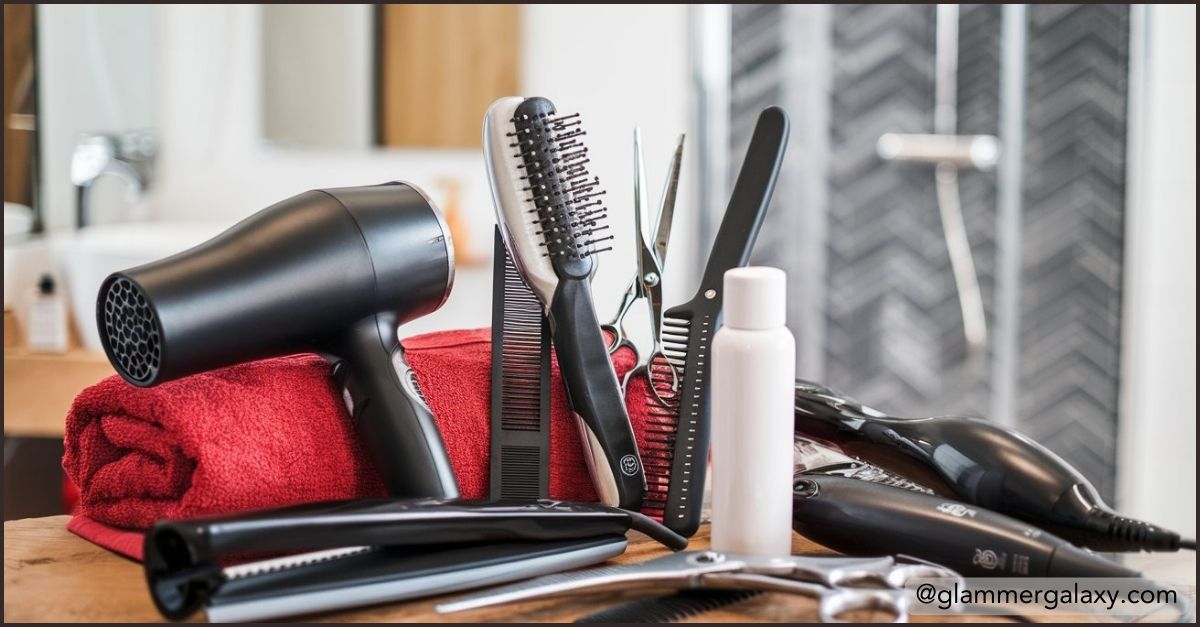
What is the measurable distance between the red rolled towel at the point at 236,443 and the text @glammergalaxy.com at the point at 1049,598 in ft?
0.86

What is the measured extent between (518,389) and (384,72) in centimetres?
179

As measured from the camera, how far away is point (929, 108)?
2.45m

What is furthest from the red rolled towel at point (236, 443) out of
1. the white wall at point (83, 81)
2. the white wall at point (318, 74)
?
the white wall at point (318, 74)

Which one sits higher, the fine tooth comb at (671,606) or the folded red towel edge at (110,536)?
the folded red towel edge at (110,536)

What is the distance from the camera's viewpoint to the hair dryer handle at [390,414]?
2.20 feet

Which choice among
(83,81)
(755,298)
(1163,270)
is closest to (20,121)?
(83,81)

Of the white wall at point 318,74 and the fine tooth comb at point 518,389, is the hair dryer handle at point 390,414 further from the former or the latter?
the white wall at point 318,74

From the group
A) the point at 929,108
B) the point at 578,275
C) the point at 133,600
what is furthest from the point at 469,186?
the point at 133,600

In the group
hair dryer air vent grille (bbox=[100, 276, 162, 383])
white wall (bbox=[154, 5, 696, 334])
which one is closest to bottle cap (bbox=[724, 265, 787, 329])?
hair dryer air vent grille (bbox=[100, 276, 162, 383])

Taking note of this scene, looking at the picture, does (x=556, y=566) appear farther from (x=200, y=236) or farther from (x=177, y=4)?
(x=177, y=4)

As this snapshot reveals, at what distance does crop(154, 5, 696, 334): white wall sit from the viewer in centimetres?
235

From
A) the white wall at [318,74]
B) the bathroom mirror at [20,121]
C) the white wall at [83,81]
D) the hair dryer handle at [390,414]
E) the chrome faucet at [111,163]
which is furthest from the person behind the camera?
the white wall at [318,74]

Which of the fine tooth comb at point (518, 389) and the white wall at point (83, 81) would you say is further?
the white wall at point (83, 81)

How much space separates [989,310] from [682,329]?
1.96 m
